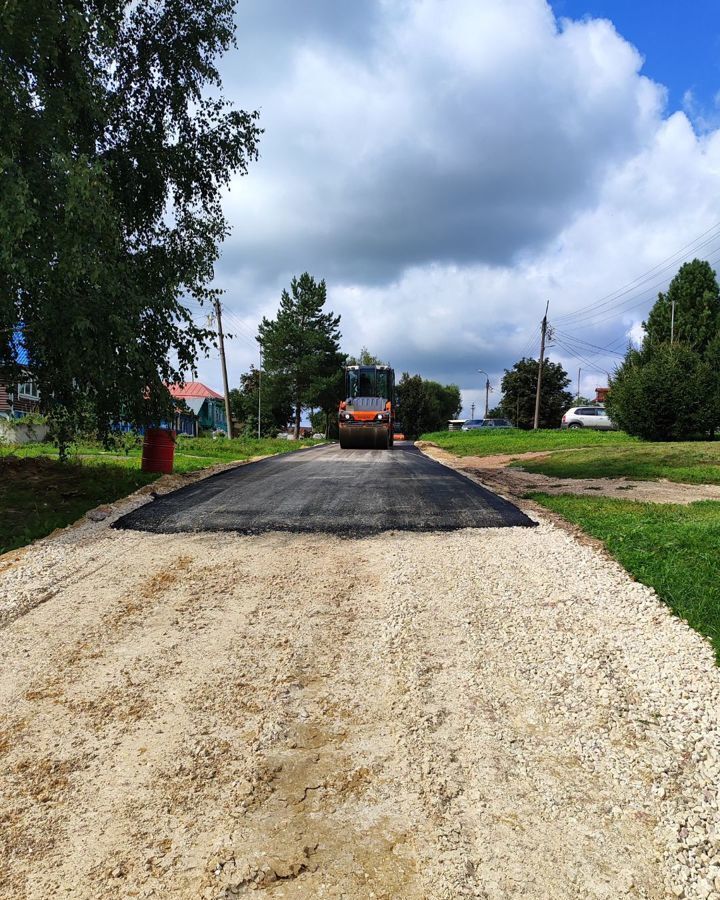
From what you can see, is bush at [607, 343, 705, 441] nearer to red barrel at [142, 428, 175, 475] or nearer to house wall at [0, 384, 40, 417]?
red barrel at [142, 428, 175, 475]

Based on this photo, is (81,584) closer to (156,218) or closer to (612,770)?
(612,770)

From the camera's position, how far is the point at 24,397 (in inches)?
1284

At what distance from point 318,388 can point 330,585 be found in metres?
49.5

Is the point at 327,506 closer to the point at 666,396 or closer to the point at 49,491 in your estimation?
the point at 49,491

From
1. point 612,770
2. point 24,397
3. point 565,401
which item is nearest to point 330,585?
point 612,770

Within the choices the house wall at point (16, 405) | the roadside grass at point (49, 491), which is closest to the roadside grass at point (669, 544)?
the roadside grass at point (49, 491)

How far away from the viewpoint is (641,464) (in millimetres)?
14539

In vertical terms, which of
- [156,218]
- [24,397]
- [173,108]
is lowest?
[24,397]

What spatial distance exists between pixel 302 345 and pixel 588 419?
28.6 metres

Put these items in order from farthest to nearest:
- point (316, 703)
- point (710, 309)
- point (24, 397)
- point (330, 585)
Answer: point (710, 309)
point (24, 397)
point (330, 585)
point (316, 703)

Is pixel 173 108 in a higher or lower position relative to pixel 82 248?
higher

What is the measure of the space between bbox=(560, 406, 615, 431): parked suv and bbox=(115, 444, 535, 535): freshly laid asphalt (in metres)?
31.0

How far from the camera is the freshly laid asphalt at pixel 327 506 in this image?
729cm

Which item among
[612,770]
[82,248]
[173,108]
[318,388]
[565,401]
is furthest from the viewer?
[565,401]
